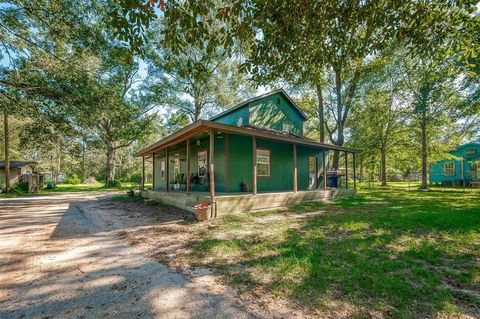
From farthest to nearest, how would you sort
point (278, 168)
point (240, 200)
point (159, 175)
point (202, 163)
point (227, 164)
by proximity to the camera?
1. point (159, 175)
2. point (278, 168)
3. point (202, 163)
4. point (227, 164)
5. point (240, 200)

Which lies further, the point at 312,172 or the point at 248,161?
the point at 312,172

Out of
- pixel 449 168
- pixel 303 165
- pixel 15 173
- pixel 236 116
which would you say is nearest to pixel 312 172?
pixel 303 165

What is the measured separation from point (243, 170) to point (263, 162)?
4.24ft

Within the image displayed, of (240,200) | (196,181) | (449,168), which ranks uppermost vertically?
(449,168)

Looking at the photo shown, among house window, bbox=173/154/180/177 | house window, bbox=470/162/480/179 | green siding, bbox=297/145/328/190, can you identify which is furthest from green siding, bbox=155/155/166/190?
house window, bbox=470/162/480/179

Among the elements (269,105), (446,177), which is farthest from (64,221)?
(446,177)

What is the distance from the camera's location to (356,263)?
132 inches

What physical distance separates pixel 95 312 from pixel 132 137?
82.5 feet

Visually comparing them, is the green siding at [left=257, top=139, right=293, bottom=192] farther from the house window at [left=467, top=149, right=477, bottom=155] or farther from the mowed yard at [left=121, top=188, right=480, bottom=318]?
the house window at [left=467, top=149, right=477, bottom=155]

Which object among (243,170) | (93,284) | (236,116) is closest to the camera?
(93,284)

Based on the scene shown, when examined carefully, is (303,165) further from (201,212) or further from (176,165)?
(201,212)

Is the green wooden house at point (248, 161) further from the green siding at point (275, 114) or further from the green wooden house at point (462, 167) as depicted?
the green wooden house at point (462, 167)

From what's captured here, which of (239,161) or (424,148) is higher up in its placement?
(424,148)

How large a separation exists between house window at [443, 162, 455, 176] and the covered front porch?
52.6ft
